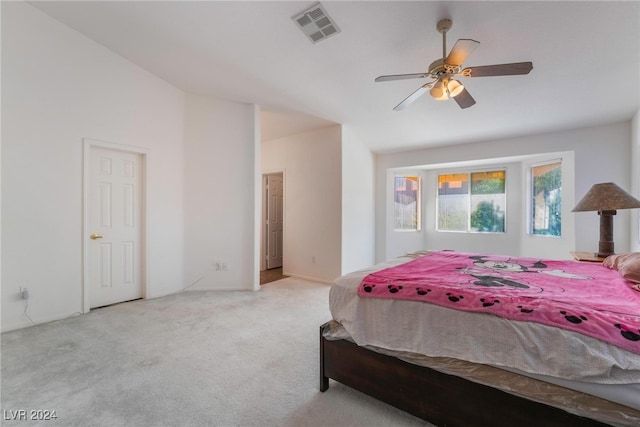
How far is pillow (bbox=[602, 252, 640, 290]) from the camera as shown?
1.72m

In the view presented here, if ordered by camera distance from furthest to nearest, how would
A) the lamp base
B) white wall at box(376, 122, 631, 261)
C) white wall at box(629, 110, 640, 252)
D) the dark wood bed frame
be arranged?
white wall at box(376, 122, 631, 261), white wall at box(629, 110, 640, 252), the lamp base, the dark wood bed frame

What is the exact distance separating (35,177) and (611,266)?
5358 mm

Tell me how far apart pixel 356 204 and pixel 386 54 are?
2.68m

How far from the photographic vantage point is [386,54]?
273 cm

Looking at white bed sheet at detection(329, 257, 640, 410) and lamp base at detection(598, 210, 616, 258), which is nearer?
white bed sheet at detection(329, 257, 640, 410)

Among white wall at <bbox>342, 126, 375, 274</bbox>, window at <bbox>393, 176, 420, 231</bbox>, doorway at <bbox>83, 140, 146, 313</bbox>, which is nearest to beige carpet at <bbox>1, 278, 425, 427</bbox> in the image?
doorway at <bbox>83, 140, 146, 313</bbox>

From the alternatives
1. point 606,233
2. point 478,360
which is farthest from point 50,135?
point 606,233

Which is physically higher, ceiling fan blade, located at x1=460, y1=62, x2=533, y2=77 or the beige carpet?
ceiling fan blade, located at x1=460, y1=62, x2=533, y2=77

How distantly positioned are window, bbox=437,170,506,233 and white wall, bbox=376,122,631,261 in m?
0.26

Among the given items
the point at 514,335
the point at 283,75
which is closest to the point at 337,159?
the point at 283,75

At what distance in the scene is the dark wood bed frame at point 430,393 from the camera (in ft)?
3.94

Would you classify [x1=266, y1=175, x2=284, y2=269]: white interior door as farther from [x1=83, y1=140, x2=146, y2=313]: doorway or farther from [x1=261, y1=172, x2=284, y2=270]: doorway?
[x1=83, y1=140, x2=146, y2=313]: doorway

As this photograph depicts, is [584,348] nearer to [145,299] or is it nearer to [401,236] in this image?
[145,299]

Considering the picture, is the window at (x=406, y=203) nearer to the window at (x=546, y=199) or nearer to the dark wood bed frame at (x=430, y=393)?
the window at (x=546, y=199)
